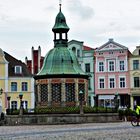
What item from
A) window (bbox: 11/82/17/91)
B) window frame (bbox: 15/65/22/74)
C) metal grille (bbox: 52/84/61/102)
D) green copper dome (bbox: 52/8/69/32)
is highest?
green copper dome (bbox: 52/8/69/32)

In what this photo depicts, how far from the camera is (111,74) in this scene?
7269 centimetres

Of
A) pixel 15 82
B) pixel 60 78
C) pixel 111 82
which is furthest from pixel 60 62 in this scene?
pixel 111 82

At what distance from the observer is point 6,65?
71312 millimetres

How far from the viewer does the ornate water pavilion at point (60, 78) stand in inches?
1652

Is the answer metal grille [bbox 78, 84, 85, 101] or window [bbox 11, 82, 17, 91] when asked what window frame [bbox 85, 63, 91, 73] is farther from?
metal grille [bbox 78, 84, 85, 101]

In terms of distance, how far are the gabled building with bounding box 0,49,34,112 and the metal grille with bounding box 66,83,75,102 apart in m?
29.5

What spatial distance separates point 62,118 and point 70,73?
4665 mm

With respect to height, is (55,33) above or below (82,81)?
above

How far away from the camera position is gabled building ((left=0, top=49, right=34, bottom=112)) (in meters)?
71.4

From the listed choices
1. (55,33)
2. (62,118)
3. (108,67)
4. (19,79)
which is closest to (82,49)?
(108,67)

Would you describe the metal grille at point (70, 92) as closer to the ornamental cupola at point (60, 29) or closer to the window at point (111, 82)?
the ornamental cupola at point (60, 29)

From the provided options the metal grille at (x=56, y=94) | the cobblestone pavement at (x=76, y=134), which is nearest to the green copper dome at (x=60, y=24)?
the metal grille at (x=56, y=94)

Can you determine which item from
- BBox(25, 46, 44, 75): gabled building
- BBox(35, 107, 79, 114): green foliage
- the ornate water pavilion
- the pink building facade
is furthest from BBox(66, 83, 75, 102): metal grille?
BBox(25, 46, 44, 75): gabled building

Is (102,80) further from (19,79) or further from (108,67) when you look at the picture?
(19,79)
